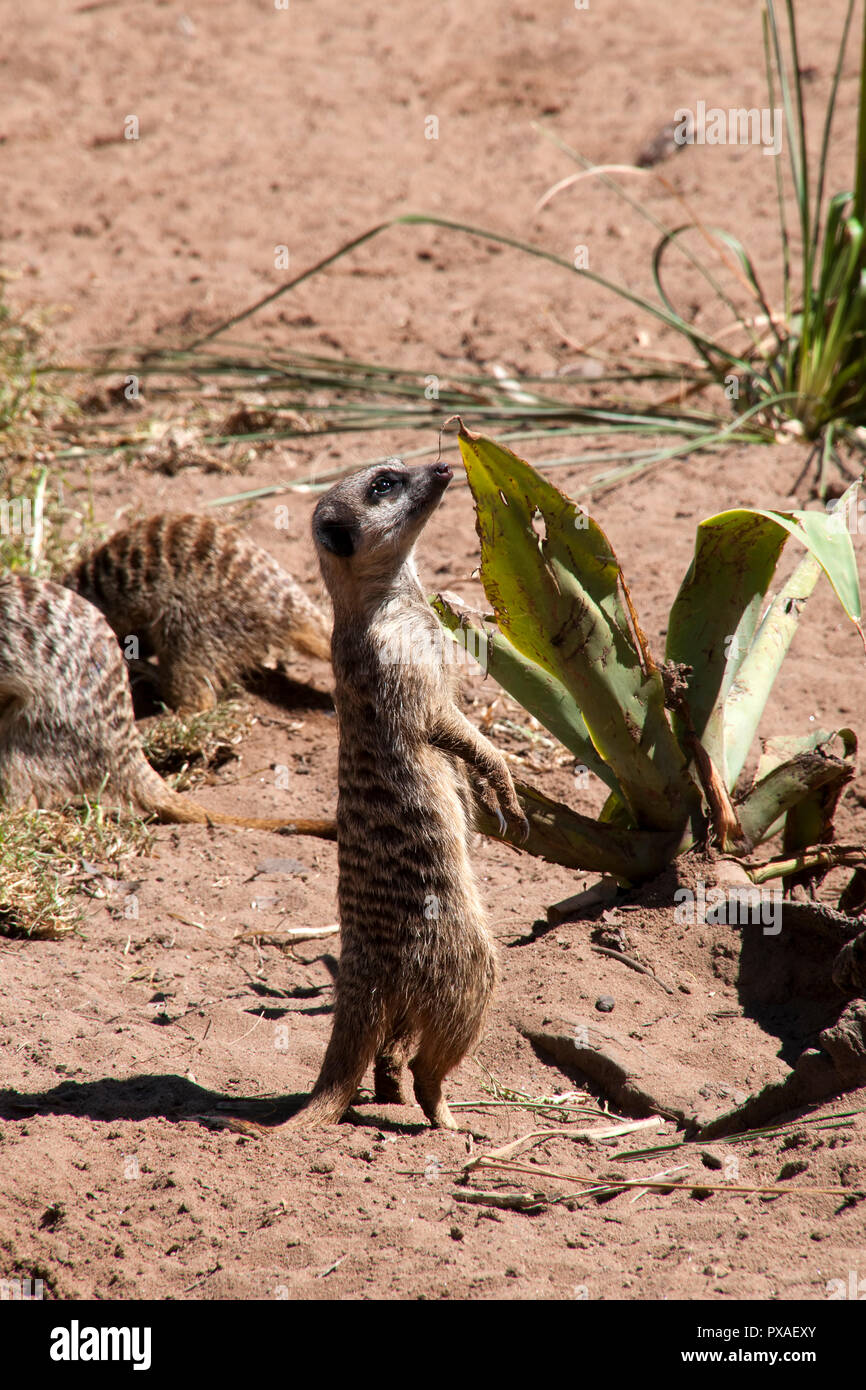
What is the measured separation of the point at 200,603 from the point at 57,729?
2.65ft

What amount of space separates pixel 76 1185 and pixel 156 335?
15.5ft

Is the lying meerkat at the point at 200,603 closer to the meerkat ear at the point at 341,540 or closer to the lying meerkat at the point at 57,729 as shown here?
the lying meerkat at the point at 57,729

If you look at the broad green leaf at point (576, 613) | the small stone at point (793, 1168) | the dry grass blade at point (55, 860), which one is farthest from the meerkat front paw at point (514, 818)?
the dry grass blade at point (55, 860)

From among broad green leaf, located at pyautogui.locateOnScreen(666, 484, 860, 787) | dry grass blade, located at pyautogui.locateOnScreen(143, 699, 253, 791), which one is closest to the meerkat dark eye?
broad green leaf, located at pyautogui.locateOnScreen(666, 484, 860, 787)

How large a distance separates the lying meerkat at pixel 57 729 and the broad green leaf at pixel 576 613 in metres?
1.45

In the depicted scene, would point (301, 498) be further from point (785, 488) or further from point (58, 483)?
point (785, 488)

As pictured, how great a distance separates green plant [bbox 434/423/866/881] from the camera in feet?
8.71

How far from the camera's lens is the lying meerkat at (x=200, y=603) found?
14.6ft

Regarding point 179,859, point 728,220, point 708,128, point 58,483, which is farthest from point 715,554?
point 708,128

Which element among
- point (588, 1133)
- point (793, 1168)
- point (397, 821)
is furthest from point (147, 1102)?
point (793, 1168)

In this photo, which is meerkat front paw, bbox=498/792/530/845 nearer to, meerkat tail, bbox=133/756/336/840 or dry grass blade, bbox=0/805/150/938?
meerkat tail, bbox=133/756/336/840

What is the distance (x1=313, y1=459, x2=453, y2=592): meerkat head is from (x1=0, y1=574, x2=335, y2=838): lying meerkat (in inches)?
54.7

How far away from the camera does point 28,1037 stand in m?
2.71

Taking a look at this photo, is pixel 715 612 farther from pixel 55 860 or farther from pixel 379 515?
pixel 55 860
